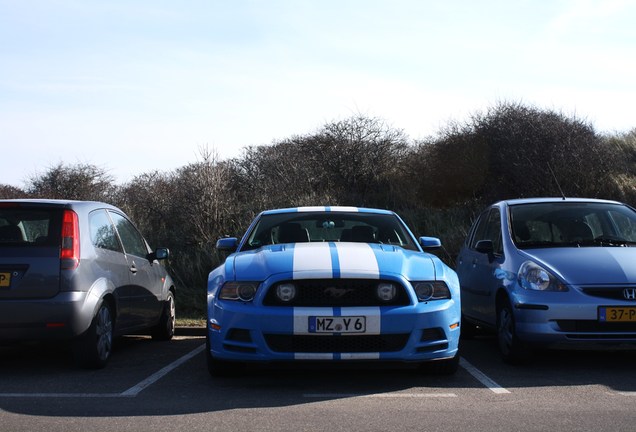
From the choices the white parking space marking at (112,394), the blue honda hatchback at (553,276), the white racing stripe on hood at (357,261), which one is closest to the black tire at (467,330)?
the blue honda hatchback at (553,276)

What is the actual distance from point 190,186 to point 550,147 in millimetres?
8668

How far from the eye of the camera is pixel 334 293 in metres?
7.08

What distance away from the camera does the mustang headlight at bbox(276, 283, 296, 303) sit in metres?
7.09

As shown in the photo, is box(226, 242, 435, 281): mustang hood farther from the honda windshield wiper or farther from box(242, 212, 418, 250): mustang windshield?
the honda windshield wiper

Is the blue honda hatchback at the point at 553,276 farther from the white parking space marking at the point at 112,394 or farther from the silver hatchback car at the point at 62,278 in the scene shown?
the silver hatchback car at the point at 62,278

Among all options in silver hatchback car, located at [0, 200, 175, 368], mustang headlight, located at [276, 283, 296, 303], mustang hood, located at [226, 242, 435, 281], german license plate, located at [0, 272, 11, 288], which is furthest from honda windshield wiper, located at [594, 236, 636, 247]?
german license plate, located at [0, 272, 11, 288]

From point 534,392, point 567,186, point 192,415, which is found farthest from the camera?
point 567,186

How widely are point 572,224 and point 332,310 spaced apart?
3.67 meters

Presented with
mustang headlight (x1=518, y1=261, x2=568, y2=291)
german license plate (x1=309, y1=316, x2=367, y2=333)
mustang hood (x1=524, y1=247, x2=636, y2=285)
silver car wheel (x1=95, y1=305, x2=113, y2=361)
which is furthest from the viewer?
silver car wheel (x1=95, y1=305, x2=113, y2=361)

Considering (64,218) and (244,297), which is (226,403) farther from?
Answer: (64,218)

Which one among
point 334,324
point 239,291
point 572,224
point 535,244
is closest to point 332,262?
point 334,324

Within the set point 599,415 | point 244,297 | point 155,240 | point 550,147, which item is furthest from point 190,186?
point 599,415

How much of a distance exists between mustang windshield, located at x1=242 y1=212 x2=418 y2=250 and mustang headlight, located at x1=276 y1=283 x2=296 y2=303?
1.58 m

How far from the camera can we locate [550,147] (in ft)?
68.2
